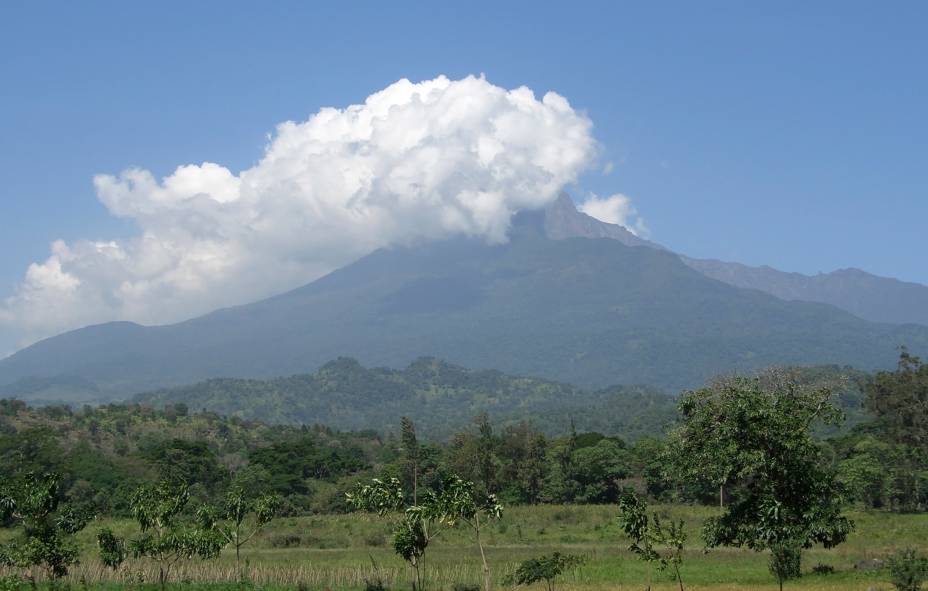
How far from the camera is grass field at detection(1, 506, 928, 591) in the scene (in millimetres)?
41562

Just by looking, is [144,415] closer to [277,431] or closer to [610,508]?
[277,431]

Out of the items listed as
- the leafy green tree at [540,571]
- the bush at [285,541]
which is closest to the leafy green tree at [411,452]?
the bush at [285,541]

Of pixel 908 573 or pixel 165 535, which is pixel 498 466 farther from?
pixel 908 573

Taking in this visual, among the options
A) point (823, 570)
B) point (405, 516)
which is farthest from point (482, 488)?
point (405, 516)

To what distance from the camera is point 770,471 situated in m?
35.9

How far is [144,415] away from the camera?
147250 mm

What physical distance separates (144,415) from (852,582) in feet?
427

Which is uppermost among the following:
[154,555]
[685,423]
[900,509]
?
[685,423]

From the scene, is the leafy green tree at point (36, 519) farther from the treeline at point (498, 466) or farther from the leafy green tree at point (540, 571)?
the treeline at point (498, 466)

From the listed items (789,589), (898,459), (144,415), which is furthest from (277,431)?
(789,589)

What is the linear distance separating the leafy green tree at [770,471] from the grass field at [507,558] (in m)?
2.56

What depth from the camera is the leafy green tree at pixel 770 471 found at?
3503cm

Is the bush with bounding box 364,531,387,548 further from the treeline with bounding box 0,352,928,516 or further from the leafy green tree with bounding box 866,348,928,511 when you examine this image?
the leafy green tree with bounding box 866,348,928,511

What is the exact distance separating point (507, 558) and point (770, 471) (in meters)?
20.2
